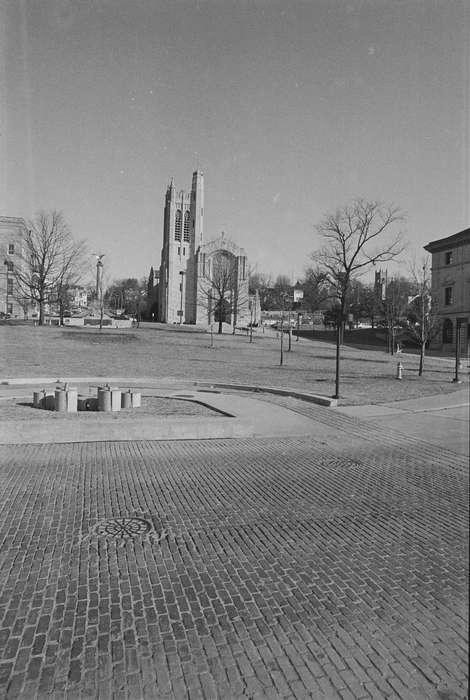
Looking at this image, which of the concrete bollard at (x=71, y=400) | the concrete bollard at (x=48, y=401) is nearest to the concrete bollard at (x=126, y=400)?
the concrete bollard at (x=71, y=400)

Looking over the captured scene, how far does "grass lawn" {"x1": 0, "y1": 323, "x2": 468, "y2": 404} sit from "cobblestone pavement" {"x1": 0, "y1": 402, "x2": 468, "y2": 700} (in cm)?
684

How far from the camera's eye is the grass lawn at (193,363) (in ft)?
54.3

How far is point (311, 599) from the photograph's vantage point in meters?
3.51

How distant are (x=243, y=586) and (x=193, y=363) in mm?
21527

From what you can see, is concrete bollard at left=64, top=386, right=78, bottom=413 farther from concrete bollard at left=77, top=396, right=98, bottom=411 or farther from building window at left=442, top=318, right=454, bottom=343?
building window at left=442, top=318, right=454, bottom=343

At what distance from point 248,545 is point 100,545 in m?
1.38

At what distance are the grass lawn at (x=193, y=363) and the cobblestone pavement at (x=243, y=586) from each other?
6.84 meters

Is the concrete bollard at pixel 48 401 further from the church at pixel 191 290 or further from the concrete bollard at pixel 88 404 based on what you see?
the church at pixel 191 290

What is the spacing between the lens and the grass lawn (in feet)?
54.3

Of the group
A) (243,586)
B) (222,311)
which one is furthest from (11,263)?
(222,311)

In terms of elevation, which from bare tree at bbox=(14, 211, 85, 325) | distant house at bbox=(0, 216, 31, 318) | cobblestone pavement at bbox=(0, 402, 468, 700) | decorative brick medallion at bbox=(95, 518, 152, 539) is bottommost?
decorative brick medallion at bbox=(95, 518, 152, 539)

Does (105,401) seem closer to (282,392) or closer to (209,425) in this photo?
(209,425)

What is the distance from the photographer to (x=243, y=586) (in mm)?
3836

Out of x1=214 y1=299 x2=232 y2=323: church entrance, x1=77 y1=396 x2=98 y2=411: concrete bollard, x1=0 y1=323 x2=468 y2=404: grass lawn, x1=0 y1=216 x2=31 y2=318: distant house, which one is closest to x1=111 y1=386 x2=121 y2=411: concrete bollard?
x1=77 y1=396 x2=98 y2=411: concrete bollard
